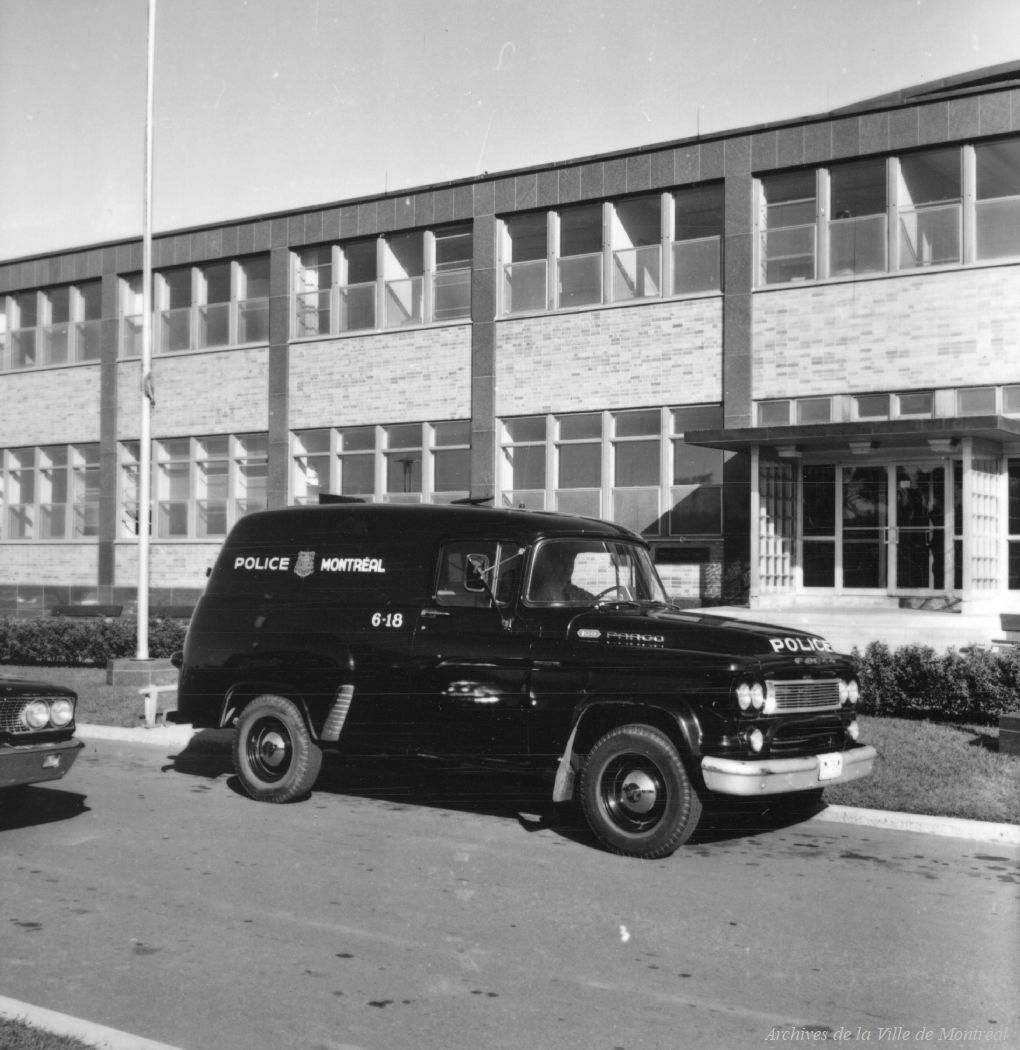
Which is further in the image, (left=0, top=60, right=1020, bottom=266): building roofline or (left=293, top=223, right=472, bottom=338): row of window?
(left=293, top=223, right=472, bottom=338): row of window

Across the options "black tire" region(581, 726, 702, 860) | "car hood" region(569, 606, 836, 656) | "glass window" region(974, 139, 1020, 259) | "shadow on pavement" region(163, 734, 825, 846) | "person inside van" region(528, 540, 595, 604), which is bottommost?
"shadow on pavement" region(163, 734, 825, 846)

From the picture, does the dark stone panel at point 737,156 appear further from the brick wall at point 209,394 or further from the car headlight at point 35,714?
the car headlight at point 35,714

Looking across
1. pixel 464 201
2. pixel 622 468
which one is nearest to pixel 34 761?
pixel 622 468

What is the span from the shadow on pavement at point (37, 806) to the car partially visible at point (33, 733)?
0.61 meters

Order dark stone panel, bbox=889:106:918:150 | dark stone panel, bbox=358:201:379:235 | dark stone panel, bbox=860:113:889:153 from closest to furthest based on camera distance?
dark stone panel, bbox=889:106:918:150 → dark stone panel, bbox=860:113:889:153 → dark stone panel, bbox=358:201:379:235

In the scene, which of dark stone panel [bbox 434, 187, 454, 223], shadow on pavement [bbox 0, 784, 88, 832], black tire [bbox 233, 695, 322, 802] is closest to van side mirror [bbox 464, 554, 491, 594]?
black tire [bbox 233, 695, 322, 802]

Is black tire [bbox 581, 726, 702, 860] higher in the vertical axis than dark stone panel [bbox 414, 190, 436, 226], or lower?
lower

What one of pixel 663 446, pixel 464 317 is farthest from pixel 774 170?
pixel 464 317

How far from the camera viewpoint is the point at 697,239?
20.8 m

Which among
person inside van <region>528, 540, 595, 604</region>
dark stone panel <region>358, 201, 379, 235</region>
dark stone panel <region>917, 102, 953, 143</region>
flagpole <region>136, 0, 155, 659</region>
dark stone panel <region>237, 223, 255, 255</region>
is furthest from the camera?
dark stone panel <region>237, 223, 255, 255</region>

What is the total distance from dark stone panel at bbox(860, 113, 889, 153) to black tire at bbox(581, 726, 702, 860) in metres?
14.7

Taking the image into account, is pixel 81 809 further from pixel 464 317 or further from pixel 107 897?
pixel 464 317

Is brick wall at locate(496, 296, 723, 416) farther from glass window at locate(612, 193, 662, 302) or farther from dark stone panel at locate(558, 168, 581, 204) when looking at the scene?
dark stone panel at locate(558, 168, 581, 204)

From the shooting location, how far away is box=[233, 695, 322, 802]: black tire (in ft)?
29.3
